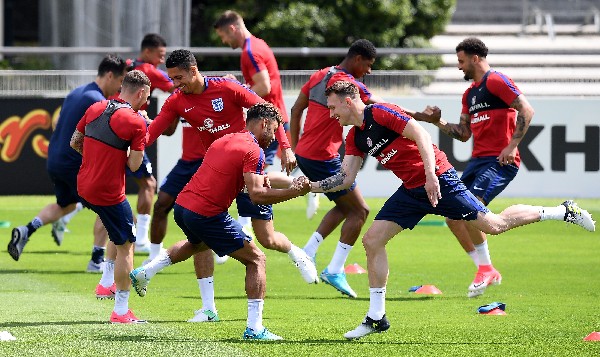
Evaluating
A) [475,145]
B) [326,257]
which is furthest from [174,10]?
[475,145]

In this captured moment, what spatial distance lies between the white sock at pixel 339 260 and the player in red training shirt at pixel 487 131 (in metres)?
1.05

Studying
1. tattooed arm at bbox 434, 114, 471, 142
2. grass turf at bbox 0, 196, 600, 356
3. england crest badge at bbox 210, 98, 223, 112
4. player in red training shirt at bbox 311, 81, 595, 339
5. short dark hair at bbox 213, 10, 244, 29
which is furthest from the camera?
short dark hair at bbox 213, 10, 244, 29

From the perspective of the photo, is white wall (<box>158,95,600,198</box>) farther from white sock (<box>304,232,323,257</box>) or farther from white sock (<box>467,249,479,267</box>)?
white sock (<box>467,249,479,267</box>)

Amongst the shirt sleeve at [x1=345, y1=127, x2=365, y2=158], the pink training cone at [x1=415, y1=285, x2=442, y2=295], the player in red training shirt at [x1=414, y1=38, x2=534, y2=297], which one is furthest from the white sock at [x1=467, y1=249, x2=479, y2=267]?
the shirt sleeve at [x1=345, y1=127, x2=365, y2=158]

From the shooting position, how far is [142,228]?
14453 millimetres

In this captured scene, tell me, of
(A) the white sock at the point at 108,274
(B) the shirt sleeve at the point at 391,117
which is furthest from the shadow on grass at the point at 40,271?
(B) the shirt sleeve at the point at 391,117

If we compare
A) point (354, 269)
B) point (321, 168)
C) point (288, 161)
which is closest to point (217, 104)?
point (288, 161)

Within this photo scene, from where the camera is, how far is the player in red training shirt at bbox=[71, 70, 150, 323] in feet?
33.7

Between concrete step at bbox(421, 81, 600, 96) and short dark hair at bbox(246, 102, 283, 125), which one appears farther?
concrete step at bbox(421, 81, 600, 96)

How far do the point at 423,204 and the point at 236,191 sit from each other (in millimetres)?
1452

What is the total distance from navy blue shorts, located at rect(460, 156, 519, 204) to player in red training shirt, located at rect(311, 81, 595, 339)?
2.18 meters

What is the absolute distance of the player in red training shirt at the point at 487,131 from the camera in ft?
39.7

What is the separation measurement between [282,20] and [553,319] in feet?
60.5

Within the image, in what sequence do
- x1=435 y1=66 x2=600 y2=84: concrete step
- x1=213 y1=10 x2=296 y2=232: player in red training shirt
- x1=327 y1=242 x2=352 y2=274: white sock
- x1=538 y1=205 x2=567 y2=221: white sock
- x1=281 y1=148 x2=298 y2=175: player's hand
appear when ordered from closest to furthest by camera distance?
x1=538 y1=205 x2=567 y2=221: white sock < x1=281 y1=148 x2=298 y2=175: player's hand < x1=327 y1=242 x2=352 y2=274: white sock < x1=213 y1=10 x2=296 y2=232: player in red training shirt < x1=435 y1=66 x2=600 y2=84: concrete step
